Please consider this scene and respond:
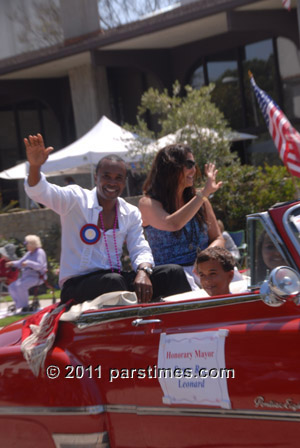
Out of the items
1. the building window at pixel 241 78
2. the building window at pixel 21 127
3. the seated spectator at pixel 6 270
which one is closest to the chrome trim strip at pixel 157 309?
the seated spectator at pixel 6 270

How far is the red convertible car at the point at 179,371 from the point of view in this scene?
2.82 m

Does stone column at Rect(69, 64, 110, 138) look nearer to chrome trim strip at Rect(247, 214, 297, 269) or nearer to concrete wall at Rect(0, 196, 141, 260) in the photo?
concrete wall at Rect(0, 196, 141, 260)

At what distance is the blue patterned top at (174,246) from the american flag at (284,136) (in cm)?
427

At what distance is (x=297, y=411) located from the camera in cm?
271

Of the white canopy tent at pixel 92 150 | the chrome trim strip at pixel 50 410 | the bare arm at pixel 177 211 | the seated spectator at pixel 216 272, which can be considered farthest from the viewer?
the white canopy tent at pixel 92 150

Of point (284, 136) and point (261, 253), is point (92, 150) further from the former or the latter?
point (261, 253)

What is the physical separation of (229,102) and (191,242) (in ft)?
45.2

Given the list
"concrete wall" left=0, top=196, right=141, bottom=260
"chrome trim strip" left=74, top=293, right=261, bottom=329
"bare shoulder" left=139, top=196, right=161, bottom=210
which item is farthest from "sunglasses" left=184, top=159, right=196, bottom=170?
"concrete wall" left=0, top=196, right=141, bottom=260

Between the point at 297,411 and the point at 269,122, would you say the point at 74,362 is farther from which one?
the point at 269,122

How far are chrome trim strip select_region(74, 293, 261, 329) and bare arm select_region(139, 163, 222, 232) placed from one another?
1216 millimetres

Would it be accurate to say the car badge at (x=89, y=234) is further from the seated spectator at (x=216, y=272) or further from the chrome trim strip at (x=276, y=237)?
the chrome trim strip at (x=276, y=237)

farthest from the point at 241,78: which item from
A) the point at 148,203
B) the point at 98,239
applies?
the point at 98,239

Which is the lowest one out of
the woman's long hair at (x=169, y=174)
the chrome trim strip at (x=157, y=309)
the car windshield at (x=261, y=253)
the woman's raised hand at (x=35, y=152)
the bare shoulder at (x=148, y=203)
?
the chrome trim strip at (x=157, y=309)

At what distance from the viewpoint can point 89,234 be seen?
421 centimetres
